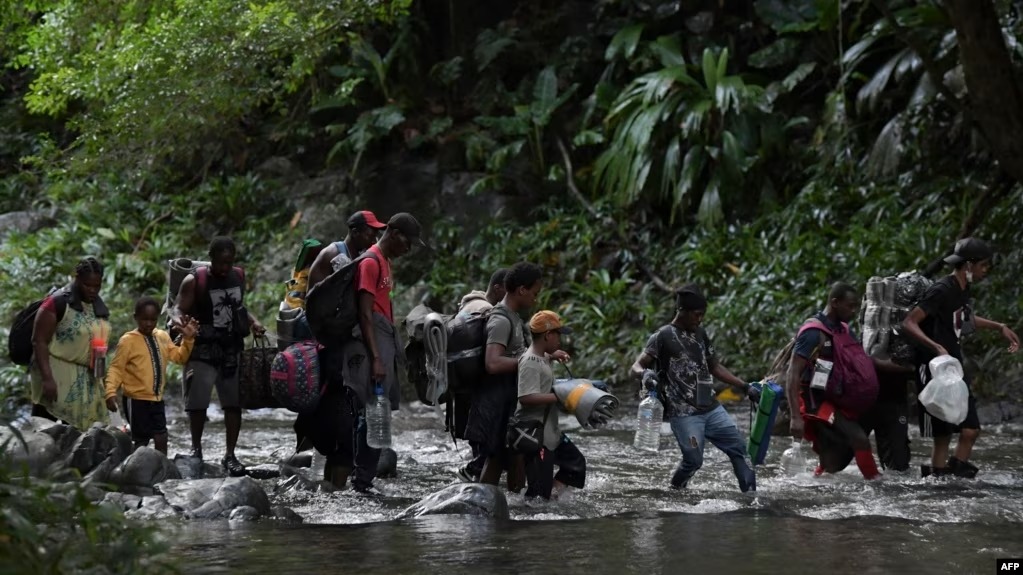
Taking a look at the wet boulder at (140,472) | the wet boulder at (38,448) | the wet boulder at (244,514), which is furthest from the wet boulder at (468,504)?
the wet boulder at (38,448)

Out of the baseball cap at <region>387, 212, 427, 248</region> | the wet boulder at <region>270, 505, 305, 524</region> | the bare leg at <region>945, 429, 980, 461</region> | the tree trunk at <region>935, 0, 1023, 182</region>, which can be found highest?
the tree trunk at <region>935, 0, 1023, 182</region>


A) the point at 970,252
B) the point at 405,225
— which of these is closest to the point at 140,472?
the point at 405,225

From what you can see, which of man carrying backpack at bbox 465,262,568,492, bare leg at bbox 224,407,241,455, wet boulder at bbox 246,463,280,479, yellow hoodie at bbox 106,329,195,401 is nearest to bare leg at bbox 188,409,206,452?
bare leg at bbox 224,407,241,455

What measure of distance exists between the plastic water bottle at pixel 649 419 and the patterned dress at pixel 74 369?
390 cm

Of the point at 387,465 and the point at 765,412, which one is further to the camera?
the point at 387,465

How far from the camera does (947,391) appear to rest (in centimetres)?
917

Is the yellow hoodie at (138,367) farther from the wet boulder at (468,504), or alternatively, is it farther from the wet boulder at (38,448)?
the wet boulder at (468,504)

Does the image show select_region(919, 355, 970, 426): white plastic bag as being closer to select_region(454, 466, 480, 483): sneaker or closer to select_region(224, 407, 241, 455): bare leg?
select_region(454, 466, 480, 483): sneaker

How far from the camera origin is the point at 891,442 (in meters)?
9.89

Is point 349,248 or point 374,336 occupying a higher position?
point 349,248

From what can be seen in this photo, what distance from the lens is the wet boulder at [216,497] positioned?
7.84 m

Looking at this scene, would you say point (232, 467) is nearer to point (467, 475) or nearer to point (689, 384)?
point (467, 475)

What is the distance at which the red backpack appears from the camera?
30.6ft

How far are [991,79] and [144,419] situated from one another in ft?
28.9
